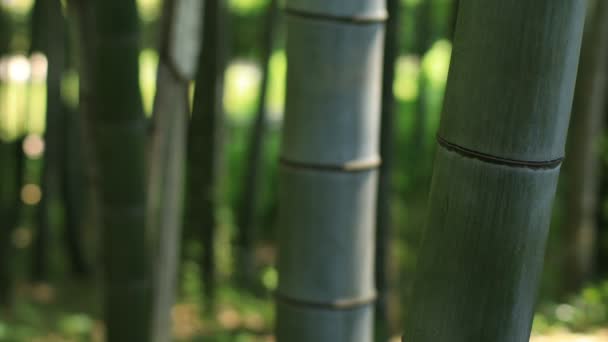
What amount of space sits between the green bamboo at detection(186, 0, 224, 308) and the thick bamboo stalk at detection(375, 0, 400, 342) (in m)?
1.29

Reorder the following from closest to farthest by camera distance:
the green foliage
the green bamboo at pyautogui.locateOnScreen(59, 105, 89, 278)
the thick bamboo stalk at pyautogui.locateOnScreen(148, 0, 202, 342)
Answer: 1. the thick bamboo stalk at pyautogui.locateOnScreen(148, 0, 202, 342)
2. the green foliage
3. the green bamboo at pyautogui.locateOnScreen(59, 105, 89, 278)

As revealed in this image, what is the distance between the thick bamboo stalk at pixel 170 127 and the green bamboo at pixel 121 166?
258 millimetres

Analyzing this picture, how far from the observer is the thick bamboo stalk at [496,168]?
0.75 metres

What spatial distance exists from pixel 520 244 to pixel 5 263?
347 cm

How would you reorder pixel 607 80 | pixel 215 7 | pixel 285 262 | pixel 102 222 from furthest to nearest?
pixel 607 80 → pixel 215 7 → pixel 102 222 → pixel 285 262

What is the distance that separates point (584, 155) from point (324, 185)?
3002 mm

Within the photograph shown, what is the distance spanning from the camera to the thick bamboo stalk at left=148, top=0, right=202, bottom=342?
157 cm

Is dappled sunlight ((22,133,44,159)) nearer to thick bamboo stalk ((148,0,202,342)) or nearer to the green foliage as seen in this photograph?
the green foliage

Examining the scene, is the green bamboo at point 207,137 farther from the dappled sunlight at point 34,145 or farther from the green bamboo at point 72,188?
the dappled sunlight at point 34,145

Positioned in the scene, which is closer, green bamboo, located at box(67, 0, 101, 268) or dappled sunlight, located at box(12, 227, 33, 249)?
green bamboo, located at box(67, 0, 101, 268)

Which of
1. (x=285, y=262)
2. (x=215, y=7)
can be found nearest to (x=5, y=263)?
(x=215, y=7)

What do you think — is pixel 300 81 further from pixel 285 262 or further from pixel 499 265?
pixel 499 265

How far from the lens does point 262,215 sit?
18.4ft

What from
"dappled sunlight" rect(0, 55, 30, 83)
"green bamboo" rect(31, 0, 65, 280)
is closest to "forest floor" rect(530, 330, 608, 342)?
"green bamboo" rect(31, 0, 65, 280)
